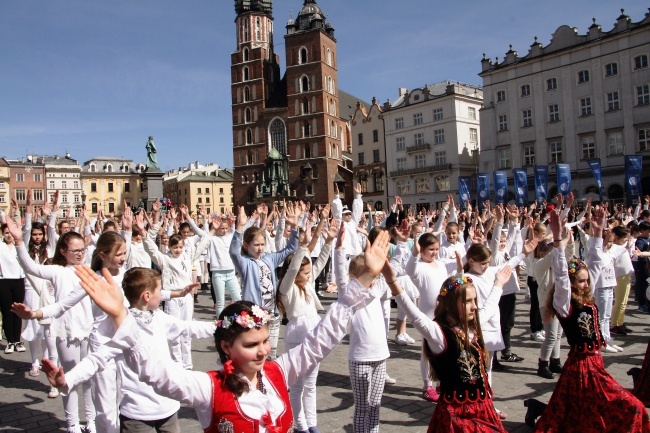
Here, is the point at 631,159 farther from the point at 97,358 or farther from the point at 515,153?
the point at 97,358

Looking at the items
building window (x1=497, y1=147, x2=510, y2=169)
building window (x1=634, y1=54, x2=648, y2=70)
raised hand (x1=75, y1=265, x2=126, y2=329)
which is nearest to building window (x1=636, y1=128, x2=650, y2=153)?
building window (x1=634, y1=54, x2=648, y2=70)

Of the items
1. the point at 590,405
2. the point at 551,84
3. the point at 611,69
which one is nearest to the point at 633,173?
the point at 611,69

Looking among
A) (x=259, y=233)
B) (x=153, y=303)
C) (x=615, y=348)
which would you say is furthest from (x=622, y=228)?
(x=153, y=303)

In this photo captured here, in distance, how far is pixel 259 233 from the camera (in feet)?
20.6

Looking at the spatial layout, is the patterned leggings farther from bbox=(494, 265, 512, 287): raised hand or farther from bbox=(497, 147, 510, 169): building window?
bbox=(497, 147, 510, 169): building window

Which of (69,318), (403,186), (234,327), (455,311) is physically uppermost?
(403,186)

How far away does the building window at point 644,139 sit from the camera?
40.5m

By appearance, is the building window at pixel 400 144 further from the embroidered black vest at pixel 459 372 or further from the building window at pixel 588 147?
the embroidered black vest at pixel 459 372

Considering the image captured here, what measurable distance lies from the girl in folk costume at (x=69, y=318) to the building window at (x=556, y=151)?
45906 mm

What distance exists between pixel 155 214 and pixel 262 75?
66439 mm

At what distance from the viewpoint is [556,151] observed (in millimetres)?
45688

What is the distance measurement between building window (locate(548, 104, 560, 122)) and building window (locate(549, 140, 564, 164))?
6.32 ft

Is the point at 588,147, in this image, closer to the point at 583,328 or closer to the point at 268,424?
the point at 583,328

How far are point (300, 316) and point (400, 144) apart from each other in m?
58.0
